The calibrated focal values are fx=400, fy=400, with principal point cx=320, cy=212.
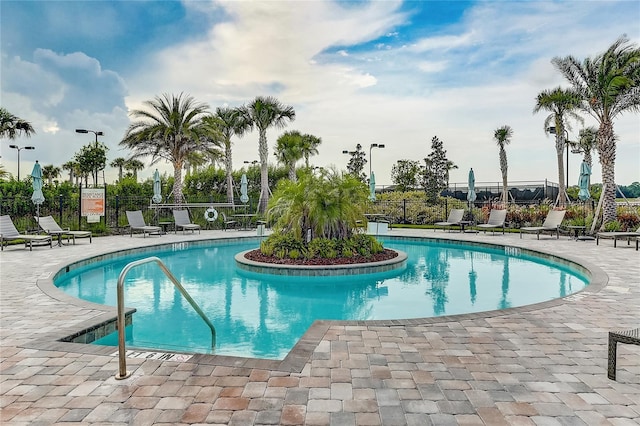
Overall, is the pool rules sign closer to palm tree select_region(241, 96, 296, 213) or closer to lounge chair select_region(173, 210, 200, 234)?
lounge chair select_region(173, 210, 200, 234)

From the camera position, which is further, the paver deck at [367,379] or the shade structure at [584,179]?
the shade structure at [584,179]

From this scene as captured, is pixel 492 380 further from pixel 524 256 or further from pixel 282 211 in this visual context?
pixel 524 256

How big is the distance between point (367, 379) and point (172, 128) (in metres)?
19.5

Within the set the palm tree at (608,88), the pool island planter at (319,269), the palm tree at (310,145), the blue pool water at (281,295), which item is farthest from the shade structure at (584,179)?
the palm tree at (310,145)

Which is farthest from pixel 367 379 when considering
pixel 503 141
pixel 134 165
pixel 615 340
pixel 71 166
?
pixel 71 166

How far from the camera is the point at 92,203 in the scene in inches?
663

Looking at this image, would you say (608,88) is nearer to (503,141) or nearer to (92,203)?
(503,141)

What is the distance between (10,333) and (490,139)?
3205 centimetres

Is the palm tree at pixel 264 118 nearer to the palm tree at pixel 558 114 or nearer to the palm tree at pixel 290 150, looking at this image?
the palm tree at pixel 290 150

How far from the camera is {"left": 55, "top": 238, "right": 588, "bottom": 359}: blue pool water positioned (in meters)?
5.45

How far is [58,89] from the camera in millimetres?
14266

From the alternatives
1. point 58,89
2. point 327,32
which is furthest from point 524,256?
point 58,89

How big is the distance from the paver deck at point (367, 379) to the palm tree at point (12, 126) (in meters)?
24.8

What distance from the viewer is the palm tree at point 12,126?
23.7 meters
